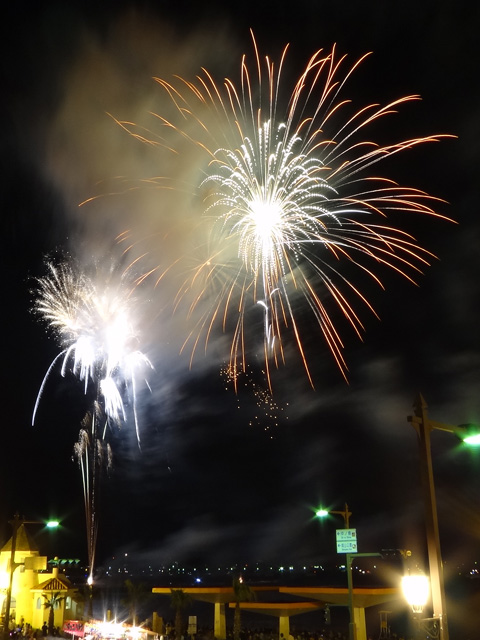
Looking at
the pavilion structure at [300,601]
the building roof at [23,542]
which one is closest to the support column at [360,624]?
the pavilion structure at [300,601]

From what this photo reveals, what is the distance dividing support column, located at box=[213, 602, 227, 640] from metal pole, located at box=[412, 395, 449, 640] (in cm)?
3466

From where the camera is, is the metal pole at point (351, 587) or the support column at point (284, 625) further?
the support column at point (284, 625)

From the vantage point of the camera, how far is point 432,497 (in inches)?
324

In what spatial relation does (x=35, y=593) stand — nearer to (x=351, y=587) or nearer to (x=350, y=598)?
(x=351, y=587)

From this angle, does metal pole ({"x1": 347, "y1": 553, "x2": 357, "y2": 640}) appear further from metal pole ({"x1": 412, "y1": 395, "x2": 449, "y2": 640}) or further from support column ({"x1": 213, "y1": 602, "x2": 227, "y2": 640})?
support column ({"x1": 213, "y1": 602, "x2": 227, "y2": 640})

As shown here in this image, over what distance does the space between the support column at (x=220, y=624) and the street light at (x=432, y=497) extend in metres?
34.7

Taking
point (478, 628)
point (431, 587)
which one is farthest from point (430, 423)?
point (478, 628)

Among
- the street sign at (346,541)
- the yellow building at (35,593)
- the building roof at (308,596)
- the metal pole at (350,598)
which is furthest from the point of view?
the yellow building at (35,593)

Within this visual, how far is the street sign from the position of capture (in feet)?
71.3

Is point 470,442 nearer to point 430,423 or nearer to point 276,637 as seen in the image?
point 430,423

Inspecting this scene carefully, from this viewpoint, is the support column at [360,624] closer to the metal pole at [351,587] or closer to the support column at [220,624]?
the metal pole at [351,587]

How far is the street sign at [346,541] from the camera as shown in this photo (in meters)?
21.7

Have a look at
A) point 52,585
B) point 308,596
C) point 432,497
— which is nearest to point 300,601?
point 308,596

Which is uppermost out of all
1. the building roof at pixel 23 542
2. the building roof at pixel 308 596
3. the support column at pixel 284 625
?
the building roof at pixel 23 542
